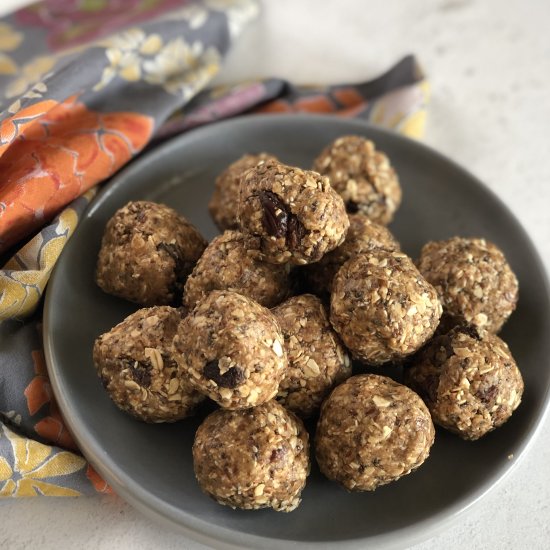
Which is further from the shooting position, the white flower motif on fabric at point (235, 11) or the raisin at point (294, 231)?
the white flower motif on fabric at point (235, 11)

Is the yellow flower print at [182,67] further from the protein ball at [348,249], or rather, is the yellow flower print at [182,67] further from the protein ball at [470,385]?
the protein ball at [470,385]

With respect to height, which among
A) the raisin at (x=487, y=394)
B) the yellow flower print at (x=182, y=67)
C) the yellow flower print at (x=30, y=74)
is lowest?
the raisin at (x=487, y=394)

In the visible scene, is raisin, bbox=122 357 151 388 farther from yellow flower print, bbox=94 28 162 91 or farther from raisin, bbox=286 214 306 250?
yellow flower print, bbox=94 28 162 91

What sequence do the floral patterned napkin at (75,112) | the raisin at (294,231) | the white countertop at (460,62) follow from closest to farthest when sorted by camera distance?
the raisin at (294,231) < the floral patterned napkin at (75,112) < the white countertop at (460,62)

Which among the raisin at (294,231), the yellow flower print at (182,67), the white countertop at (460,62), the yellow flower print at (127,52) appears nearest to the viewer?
the raisin at (294,231)

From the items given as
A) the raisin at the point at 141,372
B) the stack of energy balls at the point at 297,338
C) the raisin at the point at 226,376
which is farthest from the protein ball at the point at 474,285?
the raisin at the point at 141,372

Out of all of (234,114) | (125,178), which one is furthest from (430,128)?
(125,178)

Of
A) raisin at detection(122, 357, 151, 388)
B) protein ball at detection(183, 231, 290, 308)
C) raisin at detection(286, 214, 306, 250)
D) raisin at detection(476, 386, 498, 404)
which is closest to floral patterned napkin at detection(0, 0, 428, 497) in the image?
raisin at detection(122, 357, 151, 388)
